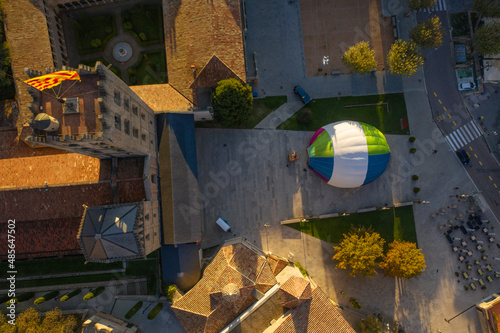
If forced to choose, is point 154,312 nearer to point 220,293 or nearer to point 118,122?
point 220,293

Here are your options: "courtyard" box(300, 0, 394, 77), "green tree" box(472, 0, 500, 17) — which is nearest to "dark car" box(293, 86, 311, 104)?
"courtyard" box(300, 0, 394, 77)

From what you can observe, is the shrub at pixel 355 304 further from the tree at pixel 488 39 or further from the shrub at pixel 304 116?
the tree at pixel 488 39

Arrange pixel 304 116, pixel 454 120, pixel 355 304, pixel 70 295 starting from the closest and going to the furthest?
pixel 70 295, pixel 355 304, pixel 304 116, pixel 454 120

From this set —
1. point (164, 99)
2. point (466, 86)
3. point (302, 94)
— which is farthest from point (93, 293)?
point (466, 86)

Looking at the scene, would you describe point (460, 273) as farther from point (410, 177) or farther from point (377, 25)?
point (377, 25)

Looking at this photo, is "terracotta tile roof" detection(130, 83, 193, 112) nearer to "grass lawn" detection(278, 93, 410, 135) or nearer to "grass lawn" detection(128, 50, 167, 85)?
"grass lawn" detection(128, 50, 167, 85)

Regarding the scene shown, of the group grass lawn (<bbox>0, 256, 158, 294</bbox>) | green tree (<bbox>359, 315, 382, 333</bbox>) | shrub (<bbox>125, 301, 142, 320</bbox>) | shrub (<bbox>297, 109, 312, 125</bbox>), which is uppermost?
shrub (<bbox>297, 109, 312, 125</bbox>)

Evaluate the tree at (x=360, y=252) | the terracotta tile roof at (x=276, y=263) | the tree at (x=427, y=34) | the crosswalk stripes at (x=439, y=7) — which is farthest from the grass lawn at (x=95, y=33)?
the crosswalk stripes at (x=439, y=7)
